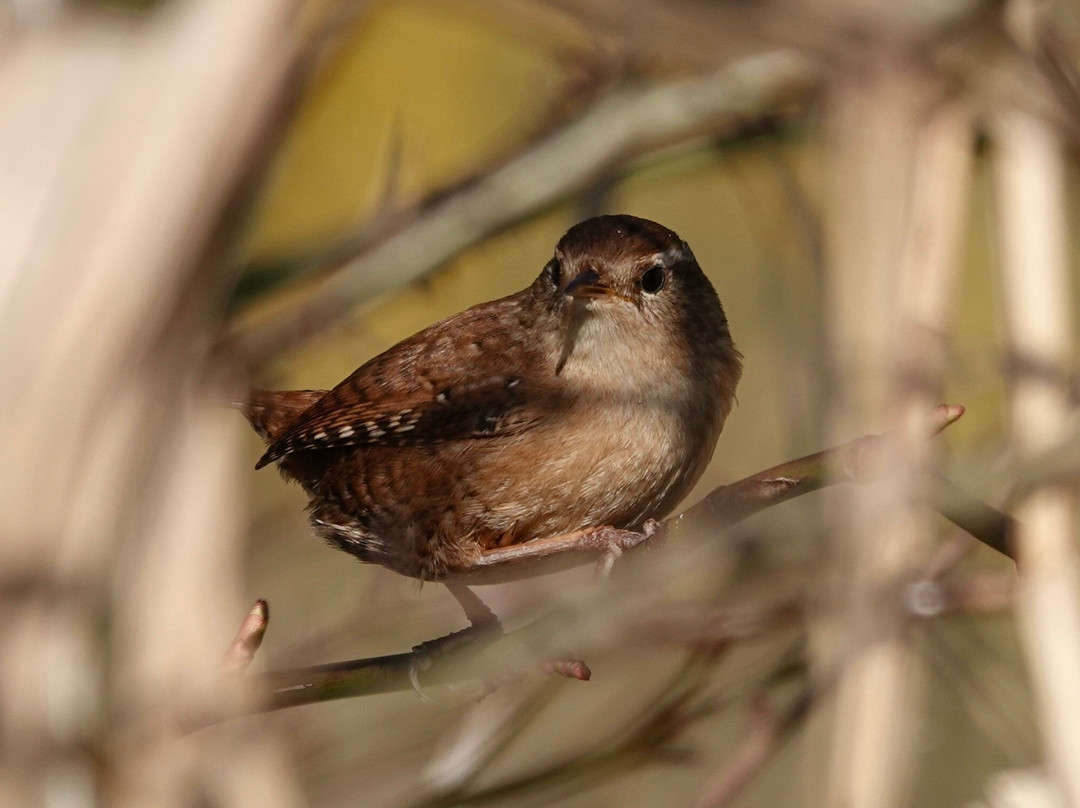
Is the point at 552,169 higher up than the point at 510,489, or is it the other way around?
the point at 552,169

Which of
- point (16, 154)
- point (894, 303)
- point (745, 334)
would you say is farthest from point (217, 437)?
point (745, 334)

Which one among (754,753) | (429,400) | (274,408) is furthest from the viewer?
(274,408)

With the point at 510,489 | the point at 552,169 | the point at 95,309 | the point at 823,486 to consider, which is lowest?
the point at 510,489

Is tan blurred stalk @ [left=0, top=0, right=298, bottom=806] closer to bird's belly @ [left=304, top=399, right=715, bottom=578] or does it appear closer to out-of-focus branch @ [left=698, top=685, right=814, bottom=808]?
bird's belly @ [left=304, top=399, right=715, bottom=578]

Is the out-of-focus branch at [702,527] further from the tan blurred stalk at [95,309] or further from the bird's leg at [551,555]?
the bird's leg at [551,555]

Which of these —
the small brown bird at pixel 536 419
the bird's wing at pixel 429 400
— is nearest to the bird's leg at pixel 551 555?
the small brown bird at pixel 536 419

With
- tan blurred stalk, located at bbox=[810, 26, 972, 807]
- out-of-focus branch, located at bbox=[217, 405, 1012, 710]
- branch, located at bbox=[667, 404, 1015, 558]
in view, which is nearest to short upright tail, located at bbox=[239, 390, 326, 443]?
out-of-focus branch, located at bbox=[217, 405, 1012, 710]

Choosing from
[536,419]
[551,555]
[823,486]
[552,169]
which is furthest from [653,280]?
[823,486]

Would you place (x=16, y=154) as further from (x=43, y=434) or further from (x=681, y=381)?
(x=681, y=381)

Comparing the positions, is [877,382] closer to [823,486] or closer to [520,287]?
[823,486]
